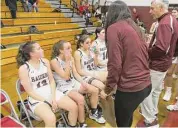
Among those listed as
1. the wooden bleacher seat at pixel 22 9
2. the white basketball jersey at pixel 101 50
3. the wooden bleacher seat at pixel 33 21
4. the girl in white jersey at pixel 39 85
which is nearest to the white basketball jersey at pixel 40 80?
the girl in white jersey at pixel 39 85

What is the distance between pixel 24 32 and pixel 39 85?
191 inches

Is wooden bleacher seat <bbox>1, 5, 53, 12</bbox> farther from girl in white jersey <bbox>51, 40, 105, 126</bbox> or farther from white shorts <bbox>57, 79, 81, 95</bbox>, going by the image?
white shorts <bbox>57, 79, 81, 95</bbox>

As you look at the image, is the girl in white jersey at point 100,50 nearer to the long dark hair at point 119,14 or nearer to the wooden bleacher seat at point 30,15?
the long dark hair at point 119,14

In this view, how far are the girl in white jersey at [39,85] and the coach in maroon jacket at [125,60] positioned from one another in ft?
2.58

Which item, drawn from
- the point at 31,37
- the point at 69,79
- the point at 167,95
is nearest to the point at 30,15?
the point at 31,37

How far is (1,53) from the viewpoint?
17.8 ft

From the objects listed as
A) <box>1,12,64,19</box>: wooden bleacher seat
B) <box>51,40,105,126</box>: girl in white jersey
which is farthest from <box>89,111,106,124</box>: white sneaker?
<box>1,12,64,19</box>: wooden bleacher seat

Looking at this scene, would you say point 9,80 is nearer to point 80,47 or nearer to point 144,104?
point 80,47

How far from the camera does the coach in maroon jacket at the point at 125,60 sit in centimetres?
173

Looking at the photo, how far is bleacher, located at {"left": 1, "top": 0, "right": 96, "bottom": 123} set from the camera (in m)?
4.99

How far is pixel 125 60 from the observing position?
1.79 metres

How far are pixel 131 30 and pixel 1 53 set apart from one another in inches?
176

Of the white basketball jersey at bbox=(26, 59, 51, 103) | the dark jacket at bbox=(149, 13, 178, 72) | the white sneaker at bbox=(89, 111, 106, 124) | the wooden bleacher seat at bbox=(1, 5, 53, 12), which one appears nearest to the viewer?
the dark jacket at bbox=(149, 13, 178, 72)

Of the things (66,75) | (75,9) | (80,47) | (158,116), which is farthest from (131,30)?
(75,9)
